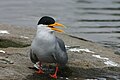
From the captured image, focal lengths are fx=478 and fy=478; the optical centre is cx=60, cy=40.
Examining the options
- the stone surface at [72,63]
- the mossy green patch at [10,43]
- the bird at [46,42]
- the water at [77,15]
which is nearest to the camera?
the bird at [46,42]

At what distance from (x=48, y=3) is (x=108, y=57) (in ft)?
38.4

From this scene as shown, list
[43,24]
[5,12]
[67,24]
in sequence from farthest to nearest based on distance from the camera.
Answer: [5,12] < [67,24] < [43,24]

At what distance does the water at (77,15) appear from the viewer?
1452 cm

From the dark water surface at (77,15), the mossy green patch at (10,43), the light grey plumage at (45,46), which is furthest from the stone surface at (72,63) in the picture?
the dark water surface at (77,15)

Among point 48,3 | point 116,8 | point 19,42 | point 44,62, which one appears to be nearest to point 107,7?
point 116,8

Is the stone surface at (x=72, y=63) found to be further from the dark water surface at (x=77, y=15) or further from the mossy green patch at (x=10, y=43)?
the dark water surface at (x=77, y=15)

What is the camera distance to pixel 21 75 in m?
7.47

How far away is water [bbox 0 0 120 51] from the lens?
1452 centimetres

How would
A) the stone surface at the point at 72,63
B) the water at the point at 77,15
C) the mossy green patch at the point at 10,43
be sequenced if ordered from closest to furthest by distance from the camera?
the stone surface at the point at 72,63 → the mossy green patch at the point at 10,43 → the water at the point at 77,15

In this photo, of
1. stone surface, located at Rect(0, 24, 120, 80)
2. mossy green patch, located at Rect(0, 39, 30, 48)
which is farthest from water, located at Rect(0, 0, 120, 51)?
mossy green patch, located at Rect(0, 39, 30, 48)

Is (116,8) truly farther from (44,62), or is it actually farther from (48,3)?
(44,62)

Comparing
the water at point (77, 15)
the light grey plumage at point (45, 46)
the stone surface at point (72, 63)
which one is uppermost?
the light grey plumage at point (45, 46)

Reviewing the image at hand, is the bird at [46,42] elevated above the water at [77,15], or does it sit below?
above

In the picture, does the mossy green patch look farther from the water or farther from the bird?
the water
